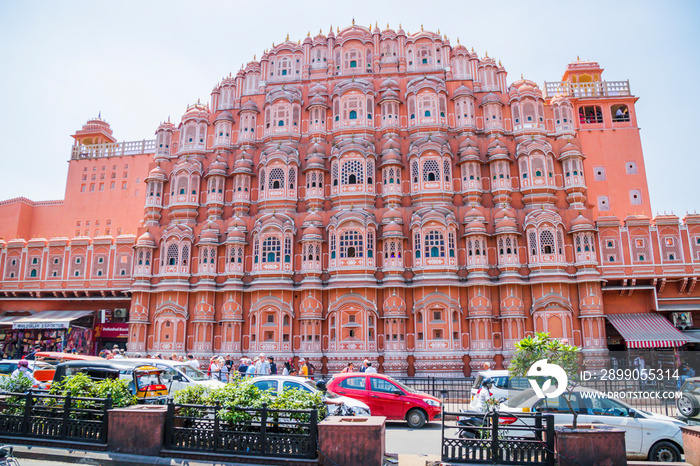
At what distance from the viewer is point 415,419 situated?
52.9 feet

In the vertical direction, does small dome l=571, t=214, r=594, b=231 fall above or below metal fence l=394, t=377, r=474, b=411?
above

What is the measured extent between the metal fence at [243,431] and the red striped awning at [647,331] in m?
24.9

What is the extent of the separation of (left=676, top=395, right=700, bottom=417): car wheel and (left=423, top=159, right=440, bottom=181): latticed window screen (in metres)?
19.9

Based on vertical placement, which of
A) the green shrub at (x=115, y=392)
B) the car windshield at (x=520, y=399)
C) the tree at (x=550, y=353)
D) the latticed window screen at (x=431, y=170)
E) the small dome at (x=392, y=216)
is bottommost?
the car windshield at (x=520, y=399)

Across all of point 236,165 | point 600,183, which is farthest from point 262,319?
point 600,183

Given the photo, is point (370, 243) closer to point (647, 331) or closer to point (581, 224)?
point (581, 224)

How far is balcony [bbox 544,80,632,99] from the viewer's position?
3944 centimetres

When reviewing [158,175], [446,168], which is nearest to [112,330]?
[158,175]

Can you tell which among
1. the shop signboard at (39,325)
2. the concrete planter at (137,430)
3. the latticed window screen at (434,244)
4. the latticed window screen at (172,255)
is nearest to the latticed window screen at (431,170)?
the latticed window screen at (434,244)

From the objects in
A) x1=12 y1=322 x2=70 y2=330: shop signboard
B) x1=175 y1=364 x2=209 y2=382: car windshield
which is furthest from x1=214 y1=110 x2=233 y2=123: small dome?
x1=175 y1=364 x2=209 y2=382: car windshield

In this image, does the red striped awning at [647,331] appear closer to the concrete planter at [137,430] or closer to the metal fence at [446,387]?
the metal fence at [446,387]

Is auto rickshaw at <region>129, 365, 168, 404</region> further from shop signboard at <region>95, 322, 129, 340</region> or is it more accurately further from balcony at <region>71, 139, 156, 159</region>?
balcony at <region>71, 139, 156, 159</region>

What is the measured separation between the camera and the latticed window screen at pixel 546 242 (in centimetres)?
2977

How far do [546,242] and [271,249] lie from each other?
54.1 ft
